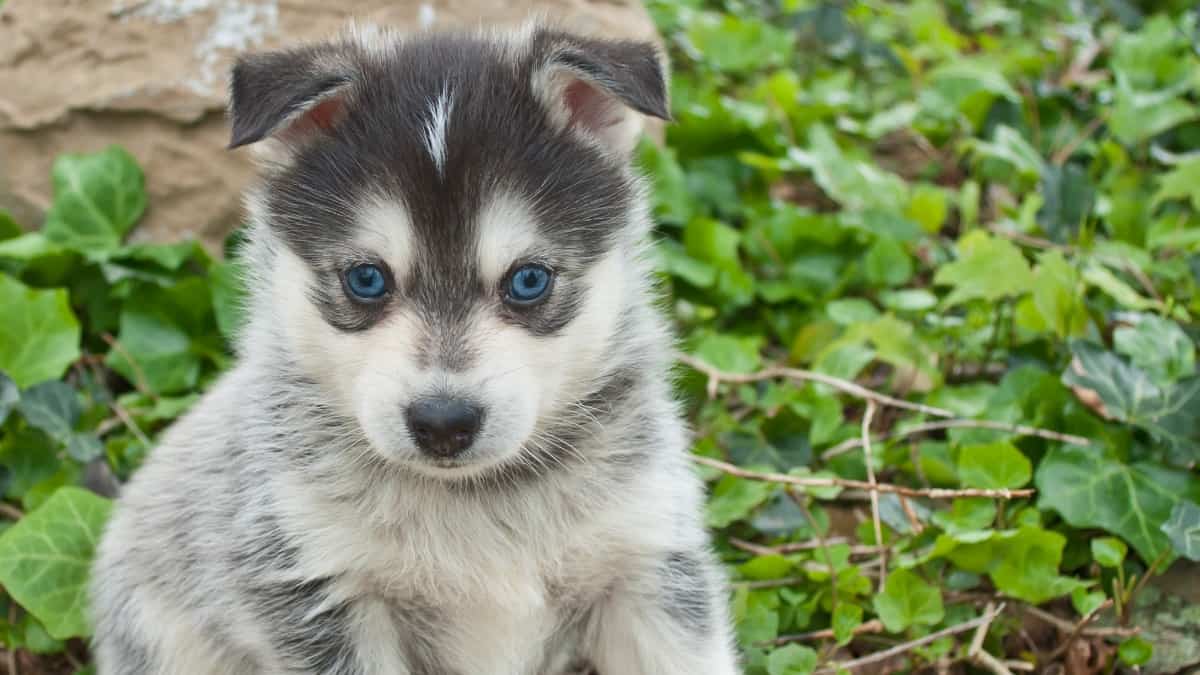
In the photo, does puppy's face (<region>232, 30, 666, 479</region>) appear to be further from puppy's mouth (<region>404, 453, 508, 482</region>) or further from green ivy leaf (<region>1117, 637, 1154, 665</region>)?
green ivy leaf (<region>1117, 637, 1154, 665</region>)

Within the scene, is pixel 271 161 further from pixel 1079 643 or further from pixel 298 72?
pixel 1079 643

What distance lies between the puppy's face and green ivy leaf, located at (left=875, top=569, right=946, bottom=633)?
132 cm

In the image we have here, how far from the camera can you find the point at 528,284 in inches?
131

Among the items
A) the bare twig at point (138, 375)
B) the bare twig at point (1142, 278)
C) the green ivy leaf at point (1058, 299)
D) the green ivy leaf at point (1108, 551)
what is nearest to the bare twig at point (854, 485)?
the green ivy leaf at point (1108, 551)

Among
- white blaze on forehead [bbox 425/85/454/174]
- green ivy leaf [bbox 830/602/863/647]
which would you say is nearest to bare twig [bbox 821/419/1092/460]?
green ivy leaf [bbox 830/602/863/647]

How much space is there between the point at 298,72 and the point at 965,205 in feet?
13.1

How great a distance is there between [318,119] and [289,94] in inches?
10.1

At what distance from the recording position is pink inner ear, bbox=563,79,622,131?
3584 mm

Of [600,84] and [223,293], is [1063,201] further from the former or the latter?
[223,293]

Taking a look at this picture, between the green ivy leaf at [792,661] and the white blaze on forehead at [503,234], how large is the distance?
64.6 inches

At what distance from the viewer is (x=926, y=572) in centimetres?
446

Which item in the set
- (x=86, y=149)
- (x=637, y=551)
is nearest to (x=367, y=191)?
(x=637, y=551)

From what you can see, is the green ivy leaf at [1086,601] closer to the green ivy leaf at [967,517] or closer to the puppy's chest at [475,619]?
the green ivy leaf at [967,517]

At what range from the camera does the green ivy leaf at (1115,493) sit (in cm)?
436
